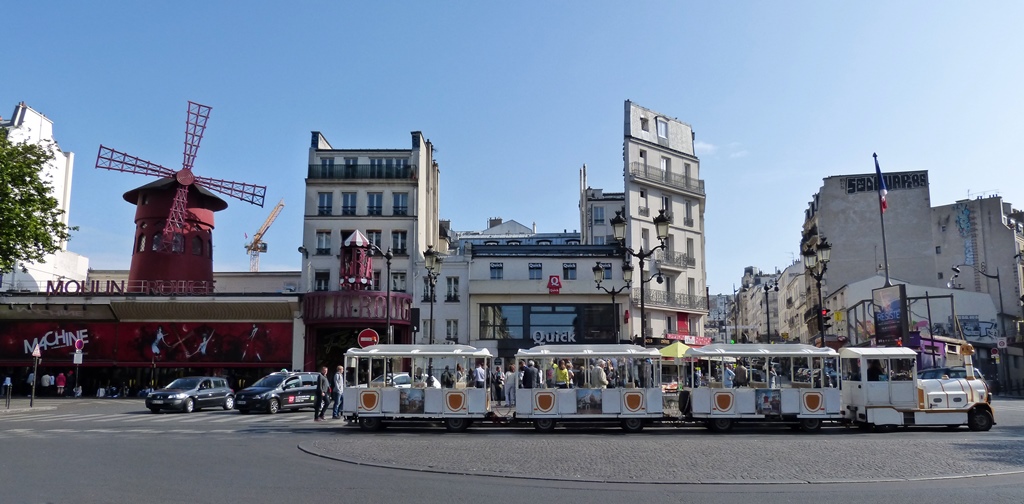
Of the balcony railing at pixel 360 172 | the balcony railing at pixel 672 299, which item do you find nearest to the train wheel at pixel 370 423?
the balcony railing at pixel 672 299

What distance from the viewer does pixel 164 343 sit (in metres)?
45.9

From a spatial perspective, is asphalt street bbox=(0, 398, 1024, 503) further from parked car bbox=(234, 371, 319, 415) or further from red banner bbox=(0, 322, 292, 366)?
red banner bbox=(0, 322, 292, 366)

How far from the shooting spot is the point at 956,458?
45.1 feet

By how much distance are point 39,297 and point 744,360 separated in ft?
134

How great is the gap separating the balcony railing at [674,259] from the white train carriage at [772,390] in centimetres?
2775

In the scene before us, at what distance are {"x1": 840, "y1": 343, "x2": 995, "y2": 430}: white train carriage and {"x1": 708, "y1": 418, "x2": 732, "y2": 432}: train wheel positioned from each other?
10.9 ft

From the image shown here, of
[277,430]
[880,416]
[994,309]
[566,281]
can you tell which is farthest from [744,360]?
[994,309]

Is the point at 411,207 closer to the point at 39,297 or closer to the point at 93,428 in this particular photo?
the point at 39,297

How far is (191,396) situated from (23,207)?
11.2 meters

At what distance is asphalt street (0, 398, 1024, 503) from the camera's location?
10742 millimetres

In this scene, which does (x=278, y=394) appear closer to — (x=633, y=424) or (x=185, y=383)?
(x=185, y=383)

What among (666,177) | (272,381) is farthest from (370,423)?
(666,177)

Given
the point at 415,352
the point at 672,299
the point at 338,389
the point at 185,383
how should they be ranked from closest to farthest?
the point at 415,352 < the point at 338,389 < the point at 185,383 < the point at 672,299

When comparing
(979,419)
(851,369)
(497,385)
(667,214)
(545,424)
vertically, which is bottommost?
(545,424)
